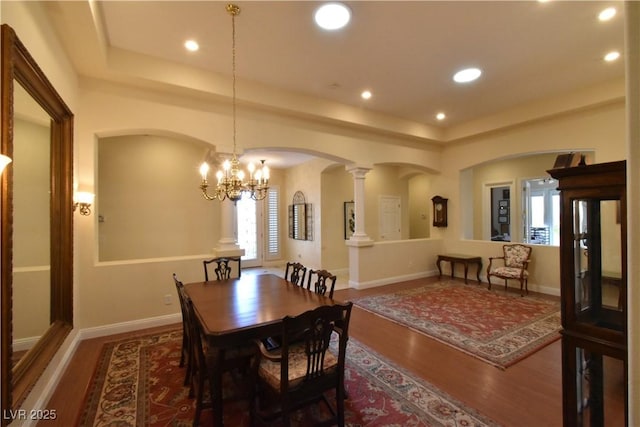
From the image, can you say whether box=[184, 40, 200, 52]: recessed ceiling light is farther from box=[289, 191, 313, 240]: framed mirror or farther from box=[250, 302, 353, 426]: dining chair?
box=[289, 191, 313, 240]: framed mirror

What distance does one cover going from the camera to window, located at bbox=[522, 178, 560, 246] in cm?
715

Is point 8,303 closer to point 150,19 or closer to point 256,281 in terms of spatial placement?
point 256,281

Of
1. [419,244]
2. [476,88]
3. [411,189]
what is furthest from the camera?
[411,189]

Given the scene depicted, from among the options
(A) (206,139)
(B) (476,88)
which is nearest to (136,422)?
(A) (206,139)

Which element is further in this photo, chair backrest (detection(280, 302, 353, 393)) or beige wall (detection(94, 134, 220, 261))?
beige wall (detection(94, 134, 220, 261))

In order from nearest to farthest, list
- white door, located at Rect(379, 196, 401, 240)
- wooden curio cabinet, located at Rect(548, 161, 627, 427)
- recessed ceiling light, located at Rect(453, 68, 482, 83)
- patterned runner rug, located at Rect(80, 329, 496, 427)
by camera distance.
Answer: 1. wooden curio cabinet, located at Rect(548, 161, 627, 427)
2. patterned runner rug, located at Rect(80, 329, 496, 427)
3. recessed ceiling light, located at Rect(453, 68, 482, 83)
4. white door, located at Rect(379, 196, 401, 240)

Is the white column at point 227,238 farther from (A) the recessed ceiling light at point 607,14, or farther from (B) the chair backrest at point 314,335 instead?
(A) the recessed ceiling light at point 607,14

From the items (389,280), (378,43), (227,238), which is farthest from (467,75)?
(227,238)

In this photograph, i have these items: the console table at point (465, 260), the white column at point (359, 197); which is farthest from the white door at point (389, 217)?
the white column at point (359, 197)

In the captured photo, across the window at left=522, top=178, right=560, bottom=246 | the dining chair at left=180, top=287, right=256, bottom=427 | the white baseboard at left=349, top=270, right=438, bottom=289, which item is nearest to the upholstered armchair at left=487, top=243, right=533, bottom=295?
the white baseboard at left=349, top=270, right=438, bottom=289

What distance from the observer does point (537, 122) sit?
5191 mm

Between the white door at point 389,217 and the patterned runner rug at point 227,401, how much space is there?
513 centimetres

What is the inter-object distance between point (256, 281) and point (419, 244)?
4.46 metres

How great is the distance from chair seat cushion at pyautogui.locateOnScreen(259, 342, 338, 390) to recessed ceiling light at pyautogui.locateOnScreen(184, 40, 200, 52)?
326cm
